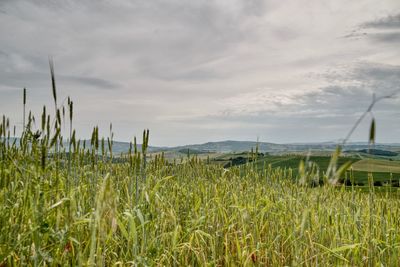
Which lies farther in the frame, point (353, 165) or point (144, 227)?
point (144, 227)

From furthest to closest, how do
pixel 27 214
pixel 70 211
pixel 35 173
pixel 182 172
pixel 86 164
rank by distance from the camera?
pixel 182 172 < pixel 86 164 < pixel 27 214 < pixel 35 173 < pixel 70 211

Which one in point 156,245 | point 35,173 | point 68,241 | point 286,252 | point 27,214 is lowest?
point 286,252

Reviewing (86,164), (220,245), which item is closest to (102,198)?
(220,245)

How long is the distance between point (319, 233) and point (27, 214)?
3.17 metres

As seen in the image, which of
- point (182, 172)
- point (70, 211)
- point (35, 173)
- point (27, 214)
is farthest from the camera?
point (182, 172)

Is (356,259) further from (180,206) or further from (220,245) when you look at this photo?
(180,206)

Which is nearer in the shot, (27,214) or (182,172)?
(27,214)

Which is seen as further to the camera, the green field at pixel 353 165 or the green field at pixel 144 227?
the green field at pixel 144 227

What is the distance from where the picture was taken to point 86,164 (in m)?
5.38

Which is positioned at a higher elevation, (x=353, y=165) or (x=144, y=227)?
(x=353, y=165)

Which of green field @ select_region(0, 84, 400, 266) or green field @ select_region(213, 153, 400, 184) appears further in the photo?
green field @ select_region(0, 84, 400, 266)

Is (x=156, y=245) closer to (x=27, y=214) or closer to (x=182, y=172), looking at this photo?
(x=27, y=214)

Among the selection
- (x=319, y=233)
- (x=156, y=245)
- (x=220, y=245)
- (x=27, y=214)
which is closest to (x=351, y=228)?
(x=319, y=233)

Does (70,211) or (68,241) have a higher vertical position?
(70,211)
